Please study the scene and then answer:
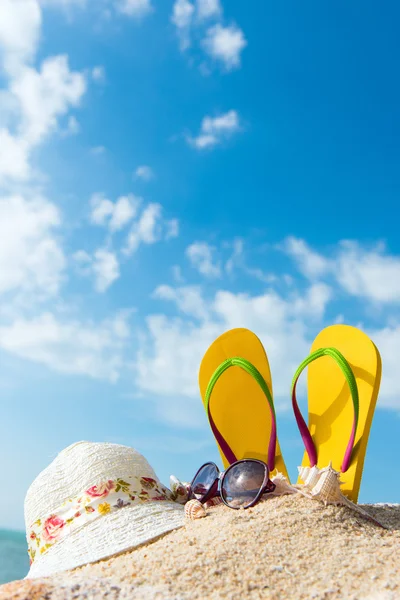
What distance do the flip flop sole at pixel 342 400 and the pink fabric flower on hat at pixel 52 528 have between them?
6.73 feet

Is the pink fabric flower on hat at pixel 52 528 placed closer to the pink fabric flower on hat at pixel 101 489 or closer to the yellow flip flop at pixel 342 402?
the pink fabric flower on hat at pixel 101 489

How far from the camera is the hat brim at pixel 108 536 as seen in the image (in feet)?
10.8

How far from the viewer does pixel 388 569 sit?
8.75ft

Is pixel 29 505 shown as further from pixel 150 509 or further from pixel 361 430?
pixel 361 430

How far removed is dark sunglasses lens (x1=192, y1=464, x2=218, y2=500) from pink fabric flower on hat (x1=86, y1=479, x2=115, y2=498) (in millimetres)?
786

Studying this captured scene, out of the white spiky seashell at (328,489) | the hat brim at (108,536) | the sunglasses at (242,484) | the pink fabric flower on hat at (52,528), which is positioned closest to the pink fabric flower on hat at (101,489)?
the hat brim at (108,536)

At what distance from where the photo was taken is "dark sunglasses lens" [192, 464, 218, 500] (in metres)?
4.31

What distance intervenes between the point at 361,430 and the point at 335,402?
0.44m

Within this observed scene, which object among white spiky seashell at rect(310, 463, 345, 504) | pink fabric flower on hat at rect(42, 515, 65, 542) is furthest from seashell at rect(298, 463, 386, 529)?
pink fabric flower on hat at rect(42, 515, 65, 542)

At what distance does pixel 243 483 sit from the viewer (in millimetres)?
3908

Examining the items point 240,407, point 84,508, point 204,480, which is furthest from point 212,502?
point 240,407

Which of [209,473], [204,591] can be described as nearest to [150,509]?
[209,473]

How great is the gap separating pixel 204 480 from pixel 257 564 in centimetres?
178

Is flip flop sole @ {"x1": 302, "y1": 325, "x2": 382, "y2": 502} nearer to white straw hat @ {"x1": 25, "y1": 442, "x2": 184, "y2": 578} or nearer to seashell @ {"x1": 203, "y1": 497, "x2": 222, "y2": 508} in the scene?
seashell @ {"x1": 203, "y1": 497, "x2": 222, "y2": 508}
